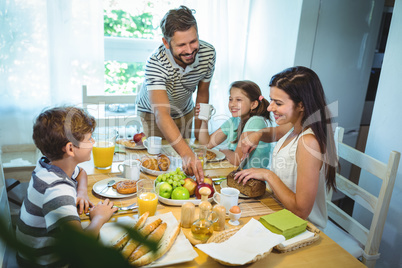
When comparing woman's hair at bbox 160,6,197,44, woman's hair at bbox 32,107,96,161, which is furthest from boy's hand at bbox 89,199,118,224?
woman's hair at bbox 160,6,197,44

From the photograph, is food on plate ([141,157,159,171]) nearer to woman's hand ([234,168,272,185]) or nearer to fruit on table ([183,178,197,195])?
fruit on table ([183,178,197,195])

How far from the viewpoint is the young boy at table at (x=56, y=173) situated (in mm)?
1044

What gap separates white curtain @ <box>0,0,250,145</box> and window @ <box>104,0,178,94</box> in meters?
0.25

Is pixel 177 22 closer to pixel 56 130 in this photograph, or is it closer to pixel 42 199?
pixel 56 130

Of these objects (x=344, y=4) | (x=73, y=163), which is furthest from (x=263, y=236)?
(x=344, y=4)

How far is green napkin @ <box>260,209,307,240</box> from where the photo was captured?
1.04m

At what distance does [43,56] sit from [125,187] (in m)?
1.55

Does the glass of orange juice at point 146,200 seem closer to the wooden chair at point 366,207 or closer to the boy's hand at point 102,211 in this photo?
the boy's hand at point 102,211

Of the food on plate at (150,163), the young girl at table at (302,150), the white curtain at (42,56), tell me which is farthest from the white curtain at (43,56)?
the young girl at table at (302,150)

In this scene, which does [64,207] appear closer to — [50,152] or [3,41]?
[50,152]

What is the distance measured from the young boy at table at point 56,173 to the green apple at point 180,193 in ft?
0.78

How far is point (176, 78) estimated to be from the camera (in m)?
2.01

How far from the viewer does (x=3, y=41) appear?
2.23 metres

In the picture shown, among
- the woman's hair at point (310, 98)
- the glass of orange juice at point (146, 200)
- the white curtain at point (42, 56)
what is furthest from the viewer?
the white curtain at point (42, 56)
